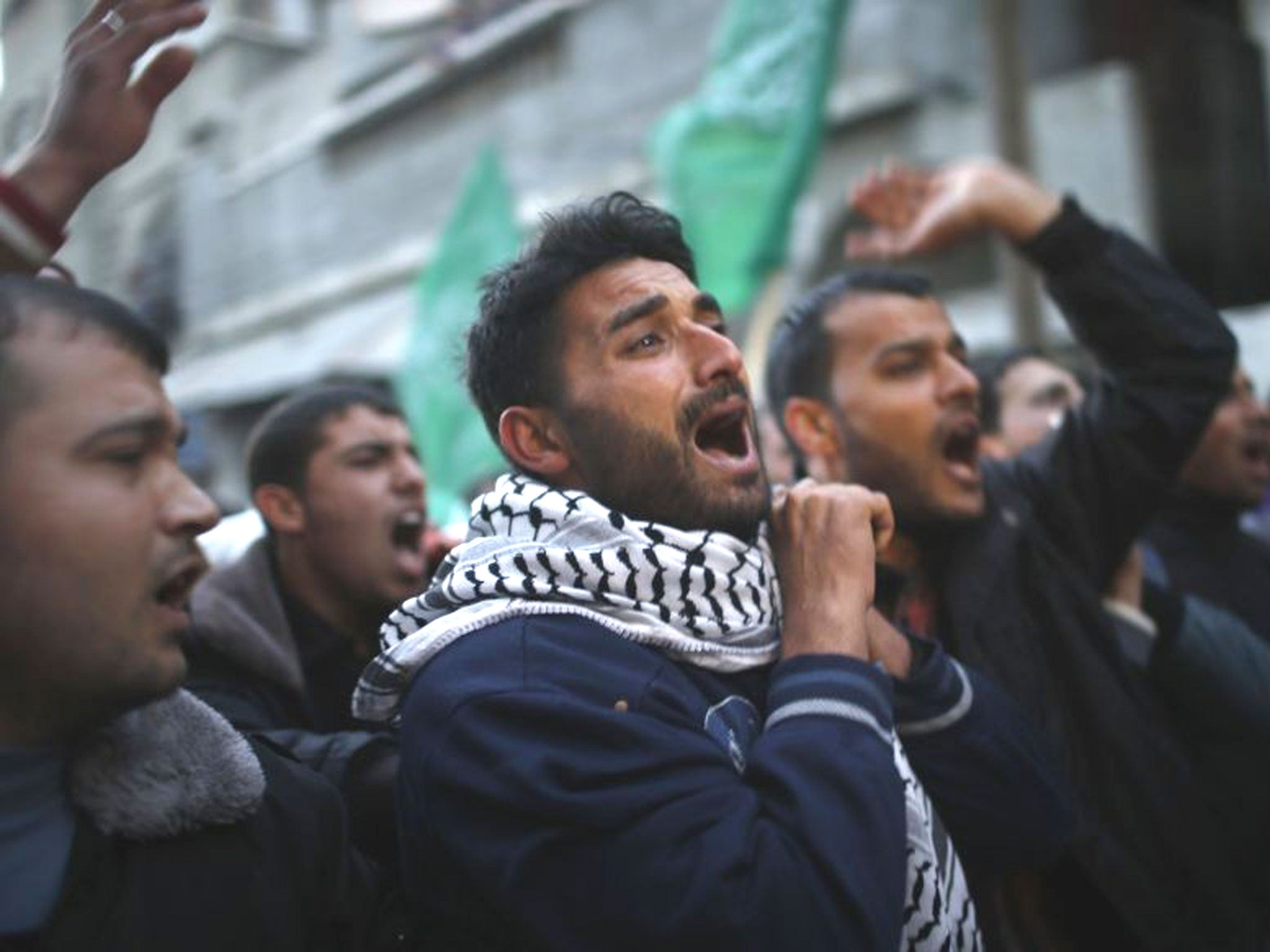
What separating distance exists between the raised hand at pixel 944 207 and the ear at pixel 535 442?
1096 mm

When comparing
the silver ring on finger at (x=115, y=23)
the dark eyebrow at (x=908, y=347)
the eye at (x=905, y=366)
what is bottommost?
the eye at (x=905, y=366)

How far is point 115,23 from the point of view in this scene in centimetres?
158

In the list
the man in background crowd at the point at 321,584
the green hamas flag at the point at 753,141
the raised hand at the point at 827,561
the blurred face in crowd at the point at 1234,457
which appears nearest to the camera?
the raised hand at the point at 827,561

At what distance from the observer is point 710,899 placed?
46.3 inches

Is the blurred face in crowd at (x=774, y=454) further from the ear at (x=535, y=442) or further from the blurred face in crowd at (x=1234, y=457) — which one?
the ear at (x=535, y=442)

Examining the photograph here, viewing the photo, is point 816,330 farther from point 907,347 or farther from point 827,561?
point 827,561

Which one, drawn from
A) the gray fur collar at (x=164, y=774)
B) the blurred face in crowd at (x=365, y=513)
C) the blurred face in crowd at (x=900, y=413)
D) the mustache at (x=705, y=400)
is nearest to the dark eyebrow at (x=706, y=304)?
the mustache at (x=705, y=400)

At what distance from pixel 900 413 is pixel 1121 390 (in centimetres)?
43

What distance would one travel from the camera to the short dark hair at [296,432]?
9.04 ft

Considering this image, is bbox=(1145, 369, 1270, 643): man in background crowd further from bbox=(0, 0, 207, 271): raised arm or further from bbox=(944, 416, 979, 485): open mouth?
bbox=(0, 0, 207, 271): raised arm

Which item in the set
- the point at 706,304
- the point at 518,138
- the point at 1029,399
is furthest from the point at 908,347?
the point at 518,138

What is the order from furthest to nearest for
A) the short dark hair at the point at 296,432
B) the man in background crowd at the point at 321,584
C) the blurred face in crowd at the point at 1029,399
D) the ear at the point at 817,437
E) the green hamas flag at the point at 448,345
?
the green hamas flag at the point at 448,345, the blurred face in crowd at the point at 1029,399, the short dark hair at the point at 296,432, the ear at the point at 817,437, the man in background crowd at the point at 321,584

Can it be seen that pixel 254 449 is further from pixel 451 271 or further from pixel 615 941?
pixel 451 271

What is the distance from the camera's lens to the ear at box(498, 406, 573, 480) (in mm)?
1633
